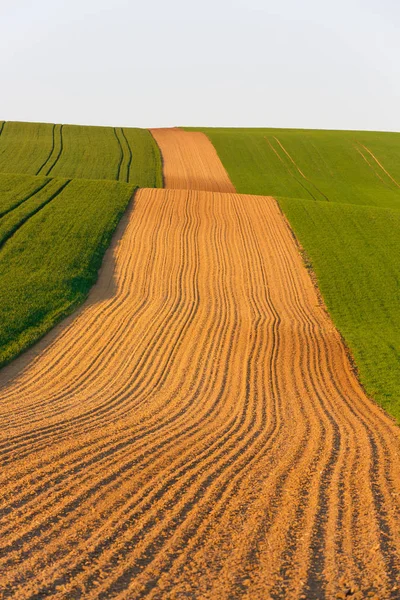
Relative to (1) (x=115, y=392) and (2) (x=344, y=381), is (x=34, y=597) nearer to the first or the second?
(1) (x=115, y=392)

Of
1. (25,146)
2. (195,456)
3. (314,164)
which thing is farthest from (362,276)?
(25,146)

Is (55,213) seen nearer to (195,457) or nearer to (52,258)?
(52,258)

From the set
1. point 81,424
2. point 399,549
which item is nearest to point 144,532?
point 399,549

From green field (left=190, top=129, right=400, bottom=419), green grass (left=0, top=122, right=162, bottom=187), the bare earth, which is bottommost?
the bare earth

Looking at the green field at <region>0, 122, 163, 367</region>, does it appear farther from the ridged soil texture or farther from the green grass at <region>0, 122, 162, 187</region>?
the ridged soil texture

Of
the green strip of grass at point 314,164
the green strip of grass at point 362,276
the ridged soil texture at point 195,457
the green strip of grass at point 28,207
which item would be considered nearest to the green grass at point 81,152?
the green strip of grass at point 314,164

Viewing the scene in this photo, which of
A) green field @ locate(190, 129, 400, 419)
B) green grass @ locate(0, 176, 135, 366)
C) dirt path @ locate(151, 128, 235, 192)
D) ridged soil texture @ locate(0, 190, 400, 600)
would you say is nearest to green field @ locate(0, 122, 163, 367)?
green grass @ locate(0, 176, 135, 366)
